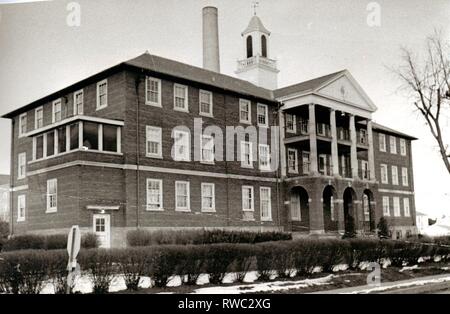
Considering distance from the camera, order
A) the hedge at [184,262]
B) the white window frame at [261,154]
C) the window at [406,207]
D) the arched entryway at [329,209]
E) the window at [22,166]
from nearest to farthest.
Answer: the hedge at [184,262] < the window at [22,166] < the white window frame at [261,154] < the arched entryway at [329,209] < the window at [406,207]

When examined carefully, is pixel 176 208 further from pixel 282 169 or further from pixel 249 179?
pixel 282 169

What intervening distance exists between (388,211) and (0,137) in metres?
27.9

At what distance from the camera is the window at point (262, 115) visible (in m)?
30.5

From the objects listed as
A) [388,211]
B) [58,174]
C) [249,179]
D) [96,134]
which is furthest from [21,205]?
[388,211]

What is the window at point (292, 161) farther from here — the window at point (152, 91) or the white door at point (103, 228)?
the white door at point (103, 228)

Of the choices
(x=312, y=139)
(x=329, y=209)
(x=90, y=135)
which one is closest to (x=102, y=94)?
(x=90, y=135)

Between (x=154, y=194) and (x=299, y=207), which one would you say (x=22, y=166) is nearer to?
(x=154, y=194)

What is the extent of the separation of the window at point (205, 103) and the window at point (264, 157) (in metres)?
3.88

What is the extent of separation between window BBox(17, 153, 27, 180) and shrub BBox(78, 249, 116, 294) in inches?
602

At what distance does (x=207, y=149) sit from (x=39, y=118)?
808 cm

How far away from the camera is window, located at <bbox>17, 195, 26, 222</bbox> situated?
25.9 m

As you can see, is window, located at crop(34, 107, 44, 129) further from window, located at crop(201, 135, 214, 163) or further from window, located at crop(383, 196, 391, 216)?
window, located at crop(383, 196, 391, 216)

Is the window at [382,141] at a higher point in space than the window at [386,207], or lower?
higher

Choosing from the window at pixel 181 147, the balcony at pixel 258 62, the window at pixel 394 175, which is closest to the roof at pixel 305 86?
the balcony at pixel 258 62
